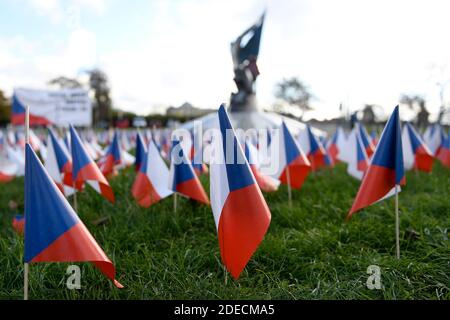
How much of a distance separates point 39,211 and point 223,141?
1289 millimetres

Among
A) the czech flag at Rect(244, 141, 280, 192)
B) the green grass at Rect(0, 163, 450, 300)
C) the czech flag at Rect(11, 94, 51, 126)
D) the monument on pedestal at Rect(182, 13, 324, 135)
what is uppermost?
the monument on pedestal at Rect(182, 13, 324, 135)

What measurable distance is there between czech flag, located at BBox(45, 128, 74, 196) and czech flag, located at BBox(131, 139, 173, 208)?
920mm

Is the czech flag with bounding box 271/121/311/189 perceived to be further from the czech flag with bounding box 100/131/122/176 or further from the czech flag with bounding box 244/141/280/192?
the czech flag with bounding box 100/131/122/176

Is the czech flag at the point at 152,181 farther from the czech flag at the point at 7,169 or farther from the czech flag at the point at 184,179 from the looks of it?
the czech flag at the point at 7,169

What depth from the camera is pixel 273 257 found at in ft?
11.8

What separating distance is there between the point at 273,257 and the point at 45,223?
6.55ft

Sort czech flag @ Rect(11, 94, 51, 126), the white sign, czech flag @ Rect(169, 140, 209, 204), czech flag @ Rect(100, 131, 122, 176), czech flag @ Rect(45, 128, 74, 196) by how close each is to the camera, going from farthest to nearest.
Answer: the white sign, czech flag @ Rect(11, 94, 51, 126), czech flag @ Rect(100, 131, 122, 176), czech flag @ Rect(45, 128, 74, 196), czech flag @ Rect(169, 140, 209, 204)

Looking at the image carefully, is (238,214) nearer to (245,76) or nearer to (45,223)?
(45,223)

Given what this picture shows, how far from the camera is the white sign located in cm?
1148

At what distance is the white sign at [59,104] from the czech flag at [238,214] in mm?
9522

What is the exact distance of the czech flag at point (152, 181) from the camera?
5012mm

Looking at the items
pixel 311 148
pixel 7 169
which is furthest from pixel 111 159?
pixel 311 148

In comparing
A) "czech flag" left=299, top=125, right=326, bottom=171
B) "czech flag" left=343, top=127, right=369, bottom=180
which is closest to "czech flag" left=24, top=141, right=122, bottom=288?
"czech flag" left=343, top=127, right=369, bottom=180
